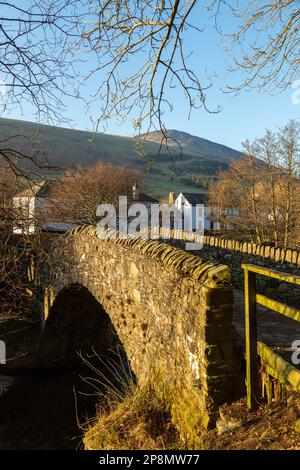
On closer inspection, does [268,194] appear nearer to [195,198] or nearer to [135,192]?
[135,192]

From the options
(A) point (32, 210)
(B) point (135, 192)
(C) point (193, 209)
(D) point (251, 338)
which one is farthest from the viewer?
(C) point (193, 209)

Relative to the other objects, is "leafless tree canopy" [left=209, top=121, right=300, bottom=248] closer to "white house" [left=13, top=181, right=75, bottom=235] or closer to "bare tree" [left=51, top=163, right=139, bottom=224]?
"bare tree" [left=51, top=163, right=139, bottom=224]

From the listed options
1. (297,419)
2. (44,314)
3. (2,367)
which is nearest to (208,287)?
(297,419)

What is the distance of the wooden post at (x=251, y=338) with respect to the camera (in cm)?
345

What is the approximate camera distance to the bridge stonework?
3965mm

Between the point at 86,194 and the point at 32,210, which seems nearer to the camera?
the point at 32,210

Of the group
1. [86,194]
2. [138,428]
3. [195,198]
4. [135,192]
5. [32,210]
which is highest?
[195,198]

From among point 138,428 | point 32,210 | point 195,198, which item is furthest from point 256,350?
point 195,198

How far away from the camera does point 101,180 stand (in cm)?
2856

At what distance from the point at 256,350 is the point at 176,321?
133 cm

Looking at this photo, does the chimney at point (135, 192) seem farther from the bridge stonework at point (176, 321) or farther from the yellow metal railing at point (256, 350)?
the yellow metal railing at point (256, 350)

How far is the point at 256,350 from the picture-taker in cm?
360

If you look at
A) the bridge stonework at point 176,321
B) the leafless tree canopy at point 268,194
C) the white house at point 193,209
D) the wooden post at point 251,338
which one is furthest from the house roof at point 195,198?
the wooden post at point 251,338
